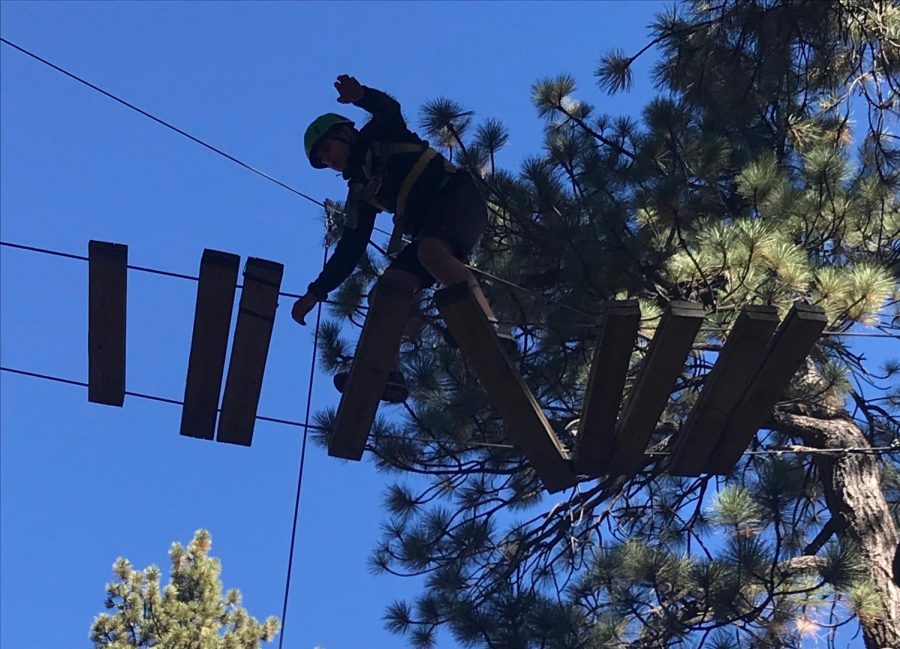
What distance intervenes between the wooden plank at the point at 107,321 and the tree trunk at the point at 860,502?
10.2 feet

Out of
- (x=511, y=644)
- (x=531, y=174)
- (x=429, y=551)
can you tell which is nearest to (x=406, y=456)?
(x=429, y=551)

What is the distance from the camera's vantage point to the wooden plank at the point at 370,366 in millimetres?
3863

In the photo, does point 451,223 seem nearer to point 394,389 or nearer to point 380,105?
point 380,105

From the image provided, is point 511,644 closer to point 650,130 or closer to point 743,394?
point 743,394

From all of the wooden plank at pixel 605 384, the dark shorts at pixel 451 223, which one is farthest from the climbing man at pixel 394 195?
the wooden plank at pixel 605 384

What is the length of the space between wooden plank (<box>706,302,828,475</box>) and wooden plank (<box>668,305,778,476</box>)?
0.03 m

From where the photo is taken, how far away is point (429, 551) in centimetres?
629

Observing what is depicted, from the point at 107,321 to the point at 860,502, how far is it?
3.56 meters

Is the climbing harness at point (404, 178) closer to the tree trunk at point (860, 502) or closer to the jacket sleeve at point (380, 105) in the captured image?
the jacket sleeve at point (380, 105)

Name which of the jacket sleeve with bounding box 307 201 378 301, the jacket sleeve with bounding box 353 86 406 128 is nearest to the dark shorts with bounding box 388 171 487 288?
the jacket sleeve with bounding box 307 201 378 301

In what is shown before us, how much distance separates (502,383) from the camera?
396cm

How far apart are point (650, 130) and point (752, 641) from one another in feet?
8.58

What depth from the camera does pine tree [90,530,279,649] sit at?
12.4 meters

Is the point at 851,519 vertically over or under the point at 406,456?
under
